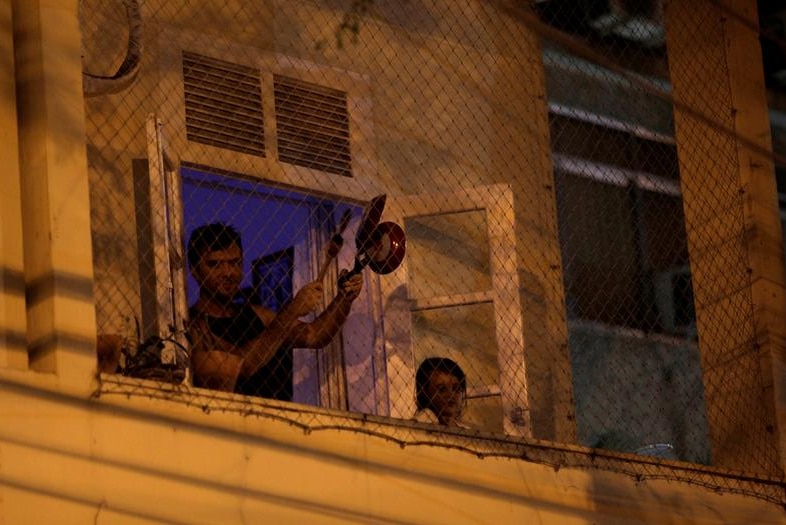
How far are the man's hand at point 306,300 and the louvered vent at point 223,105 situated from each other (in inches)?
35.1

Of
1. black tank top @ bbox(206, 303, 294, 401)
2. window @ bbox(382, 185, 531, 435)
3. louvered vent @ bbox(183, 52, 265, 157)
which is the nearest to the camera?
black tank top @ bbox(206, 303, 294, 401)

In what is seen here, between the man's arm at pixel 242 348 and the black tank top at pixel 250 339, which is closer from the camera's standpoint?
the man's arm at pixel 242 348

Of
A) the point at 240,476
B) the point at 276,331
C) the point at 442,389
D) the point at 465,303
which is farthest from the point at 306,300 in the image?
the point at 465,303

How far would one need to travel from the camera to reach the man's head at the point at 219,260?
6.89m

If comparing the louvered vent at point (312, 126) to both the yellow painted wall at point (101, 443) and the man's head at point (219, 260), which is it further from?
the yellow painted wall at point (101, 443)

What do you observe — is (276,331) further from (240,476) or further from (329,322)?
(240,476)

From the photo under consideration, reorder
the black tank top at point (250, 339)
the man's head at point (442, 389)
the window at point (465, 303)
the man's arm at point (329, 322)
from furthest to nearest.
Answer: the window at point (465, 303), the man's head at point (442, 389), the man's arm at point (329, 322), the black tank top at point (250, 339)

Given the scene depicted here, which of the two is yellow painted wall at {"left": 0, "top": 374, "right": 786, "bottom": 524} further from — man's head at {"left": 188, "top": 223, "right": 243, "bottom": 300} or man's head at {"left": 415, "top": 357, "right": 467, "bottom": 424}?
man's head at {"left": 188, "top": 223, "right": 243, "bottom": 300}

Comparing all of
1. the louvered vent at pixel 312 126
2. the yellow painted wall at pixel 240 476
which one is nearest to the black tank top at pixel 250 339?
the yellow painted wall at pixel 240 476

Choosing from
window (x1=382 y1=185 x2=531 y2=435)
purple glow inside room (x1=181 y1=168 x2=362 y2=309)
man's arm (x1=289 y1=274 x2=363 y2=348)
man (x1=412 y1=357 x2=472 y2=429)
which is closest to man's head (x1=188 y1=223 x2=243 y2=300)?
man's arm (x1=289 y1=274 x2=363 y2=348)

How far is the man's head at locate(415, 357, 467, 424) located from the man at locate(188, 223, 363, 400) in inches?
15.8

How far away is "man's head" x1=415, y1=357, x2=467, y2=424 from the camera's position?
7.21m

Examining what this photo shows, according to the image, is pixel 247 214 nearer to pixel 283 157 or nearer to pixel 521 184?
pixel 283 157

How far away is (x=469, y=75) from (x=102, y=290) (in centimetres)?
231
